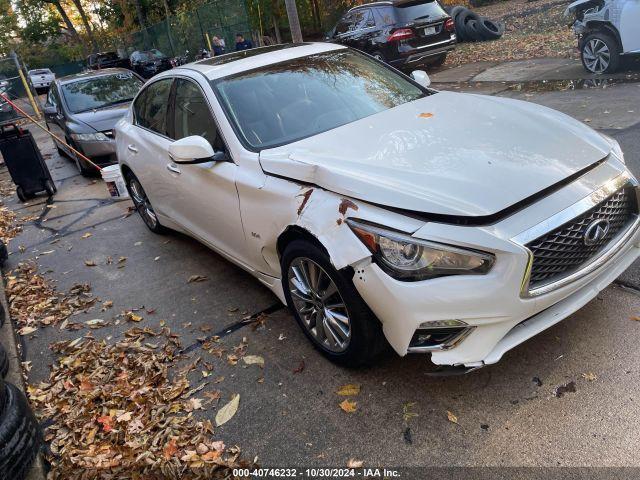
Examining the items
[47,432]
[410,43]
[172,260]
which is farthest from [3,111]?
[47,432]

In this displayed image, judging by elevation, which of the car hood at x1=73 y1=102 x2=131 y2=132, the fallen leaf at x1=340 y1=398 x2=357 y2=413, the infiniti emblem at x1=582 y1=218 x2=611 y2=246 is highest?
the car hood at x1=73 y1=102 x2=131 y2=132

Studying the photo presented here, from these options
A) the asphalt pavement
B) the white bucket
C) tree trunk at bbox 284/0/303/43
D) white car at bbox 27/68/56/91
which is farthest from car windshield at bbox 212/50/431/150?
white car at bbox 27/68/56/91

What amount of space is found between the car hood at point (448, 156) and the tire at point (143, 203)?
Answer: 2.96m

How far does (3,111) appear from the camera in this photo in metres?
14.4

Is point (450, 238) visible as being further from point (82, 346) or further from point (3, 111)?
point (3, 111)

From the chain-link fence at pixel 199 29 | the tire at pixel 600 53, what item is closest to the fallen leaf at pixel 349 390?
the tire at pixel 600 53

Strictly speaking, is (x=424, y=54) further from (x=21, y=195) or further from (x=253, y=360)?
(x=253, y=360)

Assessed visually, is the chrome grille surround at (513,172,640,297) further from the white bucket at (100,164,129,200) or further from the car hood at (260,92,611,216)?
the white bucket at (100,164,129,200)

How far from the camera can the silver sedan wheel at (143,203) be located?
598 centimetres

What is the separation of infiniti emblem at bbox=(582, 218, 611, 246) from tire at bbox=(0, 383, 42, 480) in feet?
9.77

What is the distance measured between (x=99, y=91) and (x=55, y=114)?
1130 mm

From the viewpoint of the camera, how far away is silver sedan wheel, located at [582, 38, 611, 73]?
851 cm

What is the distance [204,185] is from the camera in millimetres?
4031

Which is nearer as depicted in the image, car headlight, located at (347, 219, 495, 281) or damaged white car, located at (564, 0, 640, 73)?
car headlight, located at (347, 219, 495, 281)
